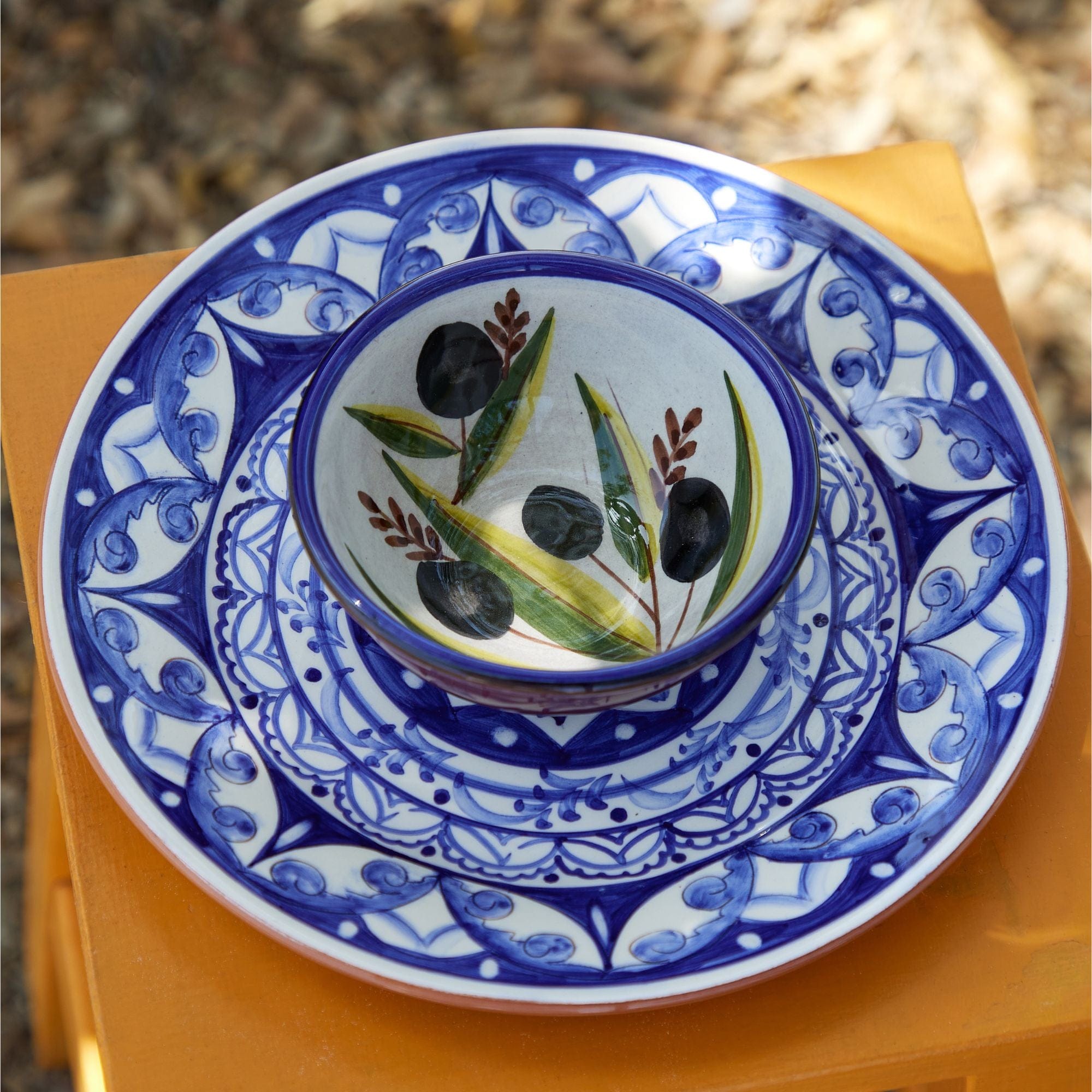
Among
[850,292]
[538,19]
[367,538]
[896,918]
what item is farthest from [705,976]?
[538,19]

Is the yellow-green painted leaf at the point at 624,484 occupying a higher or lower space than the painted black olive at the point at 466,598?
higher

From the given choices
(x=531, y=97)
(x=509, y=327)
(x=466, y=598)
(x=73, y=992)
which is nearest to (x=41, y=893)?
(x=73, y=992)

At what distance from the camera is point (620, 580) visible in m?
0.79

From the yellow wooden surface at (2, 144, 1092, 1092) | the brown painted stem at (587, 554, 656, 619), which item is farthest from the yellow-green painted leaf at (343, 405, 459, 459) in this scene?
the yellow wooden surface at (2, 144, 1092, 1092)

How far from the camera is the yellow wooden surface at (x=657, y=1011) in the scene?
659 millimetres

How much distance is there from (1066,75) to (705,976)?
152 cm

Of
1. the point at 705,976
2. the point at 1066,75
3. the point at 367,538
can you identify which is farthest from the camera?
the point at 1066,75

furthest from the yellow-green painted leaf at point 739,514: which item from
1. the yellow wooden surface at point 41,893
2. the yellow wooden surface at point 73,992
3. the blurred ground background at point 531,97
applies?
the blurred ground background at point 531,97

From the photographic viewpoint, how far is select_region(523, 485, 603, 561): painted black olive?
31.5 inches

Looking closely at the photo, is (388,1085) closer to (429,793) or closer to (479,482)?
(429,793)

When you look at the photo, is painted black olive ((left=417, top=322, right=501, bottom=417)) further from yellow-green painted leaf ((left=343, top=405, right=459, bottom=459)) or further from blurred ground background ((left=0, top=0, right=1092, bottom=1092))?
blurred ground background ((left=0, top=0, right=1092, bottom=1092))

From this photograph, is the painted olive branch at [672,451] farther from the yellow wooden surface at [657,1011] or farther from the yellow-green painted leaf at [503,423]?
the yellow wooden surface at [657,1011]

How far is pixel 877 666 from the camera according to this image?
0.69 m

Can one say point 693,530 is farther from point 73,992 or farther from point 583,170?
point 73,992
